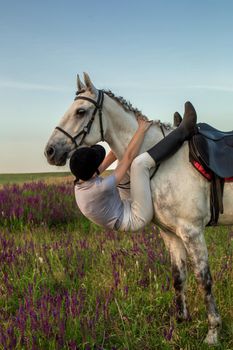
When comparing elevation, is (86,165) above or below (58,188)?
above

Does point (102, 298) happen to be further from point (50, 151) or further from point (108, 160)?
point (50, 151)

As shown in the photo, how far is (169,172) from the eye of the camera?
3590 millimetres

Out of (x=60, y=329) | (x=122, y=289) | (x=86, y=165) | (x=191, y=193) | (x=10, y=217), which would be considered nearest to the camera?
(x=60, y=329)

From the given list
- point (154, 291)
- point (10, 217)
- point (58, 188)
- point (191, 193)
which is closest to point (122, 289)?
point (154, 291)

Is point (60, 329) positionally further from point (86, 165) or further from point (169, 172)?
point (169, 172)

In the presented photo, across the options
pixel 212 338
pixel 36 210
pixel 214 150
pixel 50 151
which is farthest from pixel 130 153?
pixel 36 210

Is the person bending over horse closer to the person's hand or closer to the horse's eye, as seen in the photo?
the person's hand

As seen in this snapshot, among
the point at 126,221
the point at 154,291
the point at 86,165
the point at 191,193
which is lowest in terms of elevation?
the point at 154,291

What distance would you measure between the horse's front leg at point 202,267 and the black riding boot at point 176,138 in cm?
66

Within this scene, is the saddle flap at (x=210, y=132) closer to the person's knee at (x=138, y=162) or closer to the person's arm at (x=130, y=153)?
the person's arm at (x=130, y=153)

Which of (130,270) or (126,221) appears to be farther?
(130,270)

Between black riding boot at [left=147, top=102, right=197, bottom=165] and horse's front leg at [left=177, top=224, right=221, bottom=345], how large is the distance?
25.9 inches

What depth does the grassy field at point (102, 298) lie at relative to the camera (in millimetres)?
3230

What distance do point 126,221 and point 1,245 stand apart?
2.93 metres
